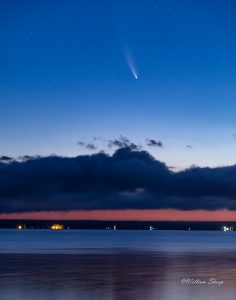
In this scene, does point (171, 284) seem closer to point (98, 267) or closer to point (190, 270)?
point (190, 270)

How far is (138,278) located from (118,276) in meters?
2.07

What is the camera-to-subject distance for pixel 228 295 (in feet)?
121

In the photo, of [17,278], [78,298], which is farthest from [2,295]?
[17,278]

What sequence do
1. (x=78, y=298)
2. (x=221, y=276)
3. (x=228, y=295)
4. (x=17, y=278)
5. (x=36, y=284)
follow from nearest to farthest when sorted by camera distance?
(x=78, y=298) → (x=228, y=295) → (x=36, y=284) → (x=17, y=278) → (x=221, y=276)

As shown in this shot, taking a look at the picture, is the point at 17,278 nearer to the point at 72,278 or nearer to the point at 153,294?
the point at 72,278

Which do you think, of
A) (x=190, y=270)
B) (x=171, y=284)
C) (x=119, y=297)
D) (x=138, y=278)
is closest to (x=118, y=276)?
(x=138, y=278)

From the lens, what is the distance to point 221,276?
160ft

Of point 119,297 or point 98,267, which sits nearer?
point 119,297

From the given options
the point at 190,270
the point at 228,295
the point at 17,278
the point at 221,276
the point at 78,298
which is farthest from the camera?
the point at 190,270

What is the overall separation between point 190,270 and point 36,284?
18085mm
